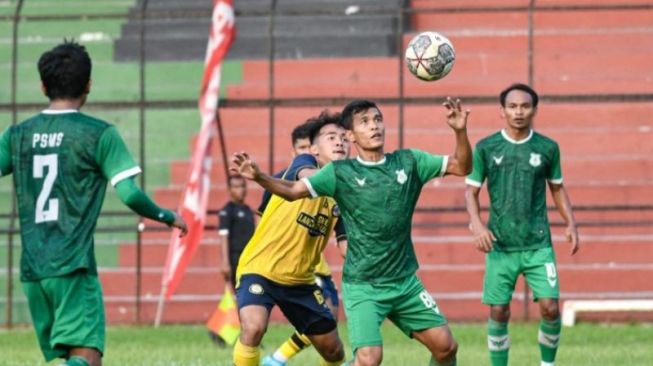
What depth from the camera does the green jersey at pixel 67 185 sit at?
862 cm

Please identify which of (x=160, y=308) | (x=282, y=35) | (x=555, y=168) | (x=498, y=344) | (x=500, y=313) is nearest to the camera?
(x=498, y=344)

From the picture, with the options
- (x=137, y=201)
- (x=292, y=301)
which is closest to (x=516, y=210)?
(x=292, y=301)

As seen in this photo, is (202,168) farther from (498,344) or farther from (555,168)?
(498,344)

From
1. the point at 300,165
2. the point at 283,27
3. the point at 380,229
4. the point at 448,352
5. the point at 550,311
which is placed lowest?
the point at 550,311

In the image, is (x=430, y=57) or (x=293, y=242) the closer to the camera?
(x=430, y=57)

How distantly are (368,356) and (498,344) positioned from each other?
121 inches

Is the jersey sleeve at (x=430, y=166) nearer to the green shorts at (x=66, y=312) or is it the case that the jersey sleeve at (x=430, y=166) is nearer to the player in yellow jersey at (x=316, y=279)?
the player in yellow jersey at (x=316, y=279)

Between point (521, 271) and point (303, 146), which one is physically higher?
point (303, 146)

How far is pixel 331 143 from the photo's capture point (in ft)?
37.8

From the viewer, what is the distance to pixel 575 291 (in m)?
20.9

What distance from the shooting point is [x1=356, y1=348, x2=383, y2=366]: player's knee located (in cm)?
999

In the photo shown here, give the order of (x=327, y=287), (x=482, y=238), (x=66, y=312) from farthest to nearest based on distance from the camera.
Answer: (x=327, y=287), (x=482, y=238), (x=66, y=312)

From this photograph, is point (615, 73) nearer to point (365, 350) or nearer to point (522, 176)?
point (522, 176)

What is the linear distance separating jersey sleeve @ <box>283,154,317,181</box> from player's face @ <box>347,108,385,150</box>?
34.7 inches
